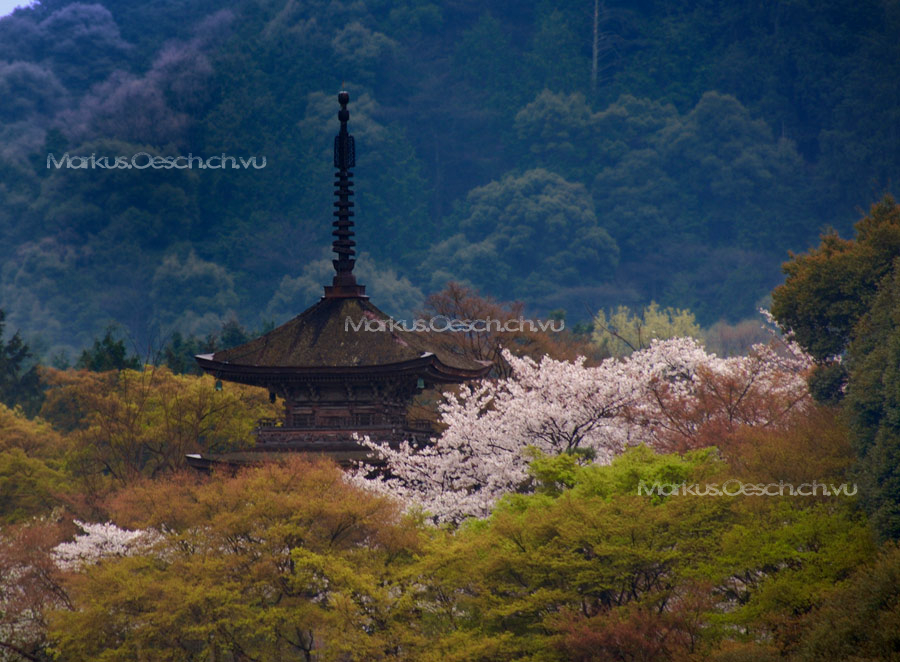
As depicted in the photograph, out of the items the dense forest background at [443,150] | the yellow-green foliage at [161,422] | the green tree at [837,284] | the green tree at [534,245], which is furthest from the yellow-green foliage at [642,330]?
the green tree at [837,284]

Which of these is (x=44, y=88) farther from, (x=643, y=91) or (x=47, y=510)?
(x=47, y=510)

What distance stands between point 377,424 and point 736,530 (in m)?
9.96

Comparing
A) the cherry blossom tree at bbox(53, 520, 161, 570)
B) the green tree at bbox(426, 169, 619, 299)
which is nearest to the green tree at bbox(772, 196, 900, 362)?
the cherry blossom tree at bbox(53, 520, 161, 570)

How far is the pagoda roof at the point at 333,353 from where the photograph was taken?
2583 cm

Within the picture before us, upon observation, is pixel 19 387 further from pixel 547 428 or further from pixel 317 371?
pixel 547 428

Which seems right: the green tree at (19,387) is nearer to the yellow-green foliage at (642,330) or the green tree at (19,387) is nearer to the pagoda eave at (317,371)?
the pagoda eave at (317,371)

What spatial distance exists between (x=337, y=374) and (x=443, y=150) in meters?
84.2

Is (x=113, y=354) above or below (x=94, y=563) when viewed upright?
above

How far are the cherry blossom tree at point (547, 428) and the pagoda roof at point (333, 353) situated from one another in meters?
1.56

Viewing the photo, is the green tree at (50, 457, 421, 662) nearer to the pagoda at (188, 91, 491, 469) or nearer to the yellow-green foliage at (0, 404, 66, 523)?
the pagoda at (188, 91, 491, 469)

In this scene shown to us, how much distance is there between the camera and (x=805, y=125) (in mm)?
103375

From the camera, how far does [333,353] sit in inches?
1030

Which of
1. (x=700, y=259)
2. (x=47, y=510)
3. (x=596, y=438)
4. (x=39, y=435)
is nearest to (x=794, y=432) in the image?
(x=596, y=438)

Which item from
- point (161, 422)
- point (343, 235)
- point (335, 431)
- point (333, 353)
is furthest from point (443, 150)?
point (335, 431)
